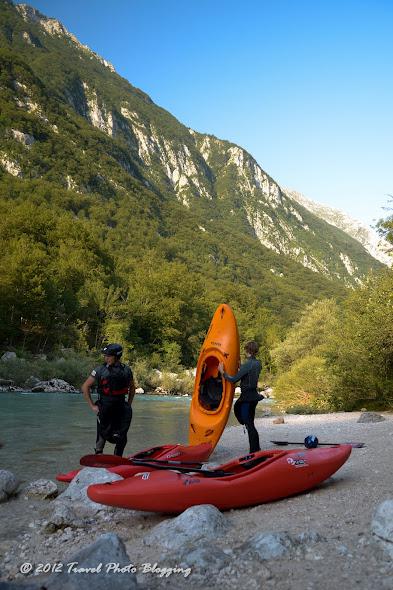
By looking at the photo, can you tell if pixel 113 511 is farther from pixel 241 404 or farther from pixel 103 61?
pixel 103 61

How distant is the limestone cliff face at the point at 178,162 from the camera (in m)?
139

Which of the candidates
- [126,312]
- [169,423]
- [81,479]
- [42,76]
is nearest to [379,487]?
[81,479]

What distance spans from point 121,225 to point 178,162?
9060 centimetres

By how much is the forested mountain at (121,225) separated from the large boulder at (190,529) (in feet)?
60.3

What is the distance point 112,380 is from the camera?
6379mm

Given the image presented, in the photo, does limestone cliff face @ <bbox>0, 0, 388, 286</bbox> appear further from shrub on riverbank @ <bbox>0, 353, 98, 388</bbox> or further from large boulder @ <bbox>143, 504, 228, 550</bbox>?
large boulder @ <bbox>143, 504, 228, 550</bbox>

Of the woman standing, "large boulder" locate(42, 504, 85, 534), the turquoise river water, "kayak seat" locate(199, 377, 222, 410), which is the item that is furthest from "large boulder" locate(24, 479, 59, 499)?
"kayak seat" locate(199, 377, 222, 410)

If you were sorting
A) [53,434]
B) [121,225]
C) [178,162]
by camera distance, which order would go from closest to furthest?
1. [53,434]
2. [121,225]
3. [178,162]

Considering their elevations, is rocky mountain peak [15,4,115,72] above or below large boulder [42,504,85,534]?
above

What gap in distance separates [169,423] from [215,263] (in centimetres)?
9021

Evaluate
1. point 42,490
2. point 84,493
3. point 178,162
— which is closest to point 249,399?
point 84,493

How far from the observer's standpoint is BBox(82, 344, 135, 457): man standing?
20.9 feet

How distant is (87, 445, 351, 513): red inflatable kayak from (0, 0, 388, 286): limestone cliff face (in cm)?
11186

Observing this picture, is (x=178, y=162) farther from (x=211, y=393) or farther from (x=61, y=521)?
(x=61, y=521)
